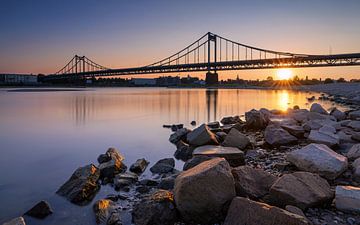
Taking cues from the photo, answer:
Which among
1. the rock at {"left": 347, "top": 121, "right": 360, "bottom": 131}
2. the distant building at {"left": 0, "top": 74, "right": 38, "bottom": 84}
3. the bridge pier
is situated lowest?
the rock at {"left": 347, "top": 121, "right": 360, "bottom": 131}

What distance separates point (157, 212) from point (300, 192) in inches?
55.4

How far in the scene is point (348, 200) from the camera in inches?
106

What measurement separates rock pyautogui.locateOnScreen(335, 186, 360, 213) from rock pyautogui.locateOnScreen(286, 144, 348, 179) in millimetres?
702

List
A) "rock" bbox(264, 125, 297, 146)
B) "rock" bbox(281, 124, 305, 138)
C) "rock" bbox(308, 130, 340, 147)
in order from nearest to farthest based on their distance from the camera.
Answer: "rock" bbox(308, 130, 340, 147) → "rock" bbox(264, 125, 297, 146) → "rock" bbox(281, 124, 305, 138)

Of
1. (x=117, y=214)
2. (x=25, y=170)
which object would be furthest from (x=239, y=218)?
(x=25, y=170)

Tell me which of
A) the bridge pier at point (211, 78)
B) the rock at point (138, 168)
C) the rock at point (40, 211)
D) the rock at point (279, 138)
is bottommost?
the rock at point (40, 211)

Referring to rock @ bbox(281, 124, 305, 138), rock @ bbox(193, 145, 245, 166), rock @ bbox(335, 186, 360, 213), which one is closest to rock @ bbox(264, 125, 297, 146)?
rock @ bbox(281, 124, 305, 138)

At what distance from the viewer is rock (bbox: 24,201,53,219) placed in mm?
3207

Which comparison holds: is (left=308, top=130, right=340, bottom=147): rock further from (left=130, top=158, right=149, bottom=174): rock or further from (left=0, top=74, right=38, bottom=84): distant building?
(left=0, top=74, right=38, bottom=84): distant building

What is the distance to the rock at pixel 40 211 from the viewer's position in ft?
10.5

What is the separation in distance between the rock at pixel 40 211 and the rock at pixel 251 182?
2.16m

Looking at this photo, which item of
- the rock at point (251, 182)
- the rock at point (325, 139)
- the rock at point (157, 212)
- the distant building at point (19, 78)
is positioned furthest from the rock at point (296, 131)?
the distant building at point (19, 78)

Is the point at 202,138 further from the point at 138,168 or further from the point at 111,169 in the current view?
the point at 111,169

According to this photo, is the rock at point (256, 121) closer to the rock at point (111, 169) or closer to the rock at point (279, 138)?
the rock at point (279, 138)
